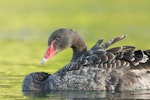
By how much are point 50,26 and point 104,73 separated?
54.9 ft

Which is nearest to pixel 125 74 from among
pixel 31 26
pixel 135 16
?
pixel 31 26

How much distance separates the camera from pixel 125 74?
14703mm

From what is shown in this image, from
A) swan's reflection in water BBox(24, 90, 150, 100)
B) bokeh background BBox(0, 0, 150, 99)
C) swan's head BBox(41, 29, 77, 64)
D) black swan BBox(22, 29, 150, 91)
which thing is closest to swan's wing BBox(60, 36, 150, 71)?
black swan BBox(22, 29, 150, 91)

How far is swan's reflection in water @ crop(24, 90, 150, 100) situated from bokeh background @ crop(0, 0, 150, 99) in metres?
0.48

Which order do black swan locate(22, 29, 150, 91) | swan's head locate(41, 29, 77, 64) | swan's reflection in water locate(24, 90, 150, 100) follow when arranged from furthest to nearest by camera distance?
swan's head locate(41, 29, 77, 64) → black swan locate(22, 29, 150, 91) → swan's reflection in water locate(24, 90, 150, 100)

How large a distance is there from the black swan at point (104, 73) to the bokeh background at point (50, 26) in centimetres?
87

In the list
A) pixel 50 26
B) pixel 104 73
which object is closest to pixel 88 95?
pixel 104 73

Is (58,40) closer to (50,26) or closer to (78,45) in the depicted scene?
(78,45)

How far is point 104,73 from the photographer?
14.8 meters

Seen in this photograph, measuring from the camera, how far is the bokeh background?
60.8ft

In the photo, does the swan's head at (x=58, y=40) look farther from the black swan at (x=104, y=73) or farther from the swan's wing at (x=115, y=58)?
the swan's wing at (x=115, y=58)

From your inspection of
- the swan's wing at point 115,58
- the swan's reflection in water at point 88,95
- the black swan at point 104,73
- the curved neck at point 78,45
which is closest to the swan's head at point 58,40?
the curved neck at point 78,45

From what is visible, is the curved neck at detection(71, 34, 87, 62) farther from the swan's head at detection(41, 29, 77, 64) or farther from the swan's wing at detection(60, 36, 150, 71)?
the swan's wing at detection(60, 36, 150, 71)

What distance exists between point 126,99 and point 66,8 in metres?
25.5
